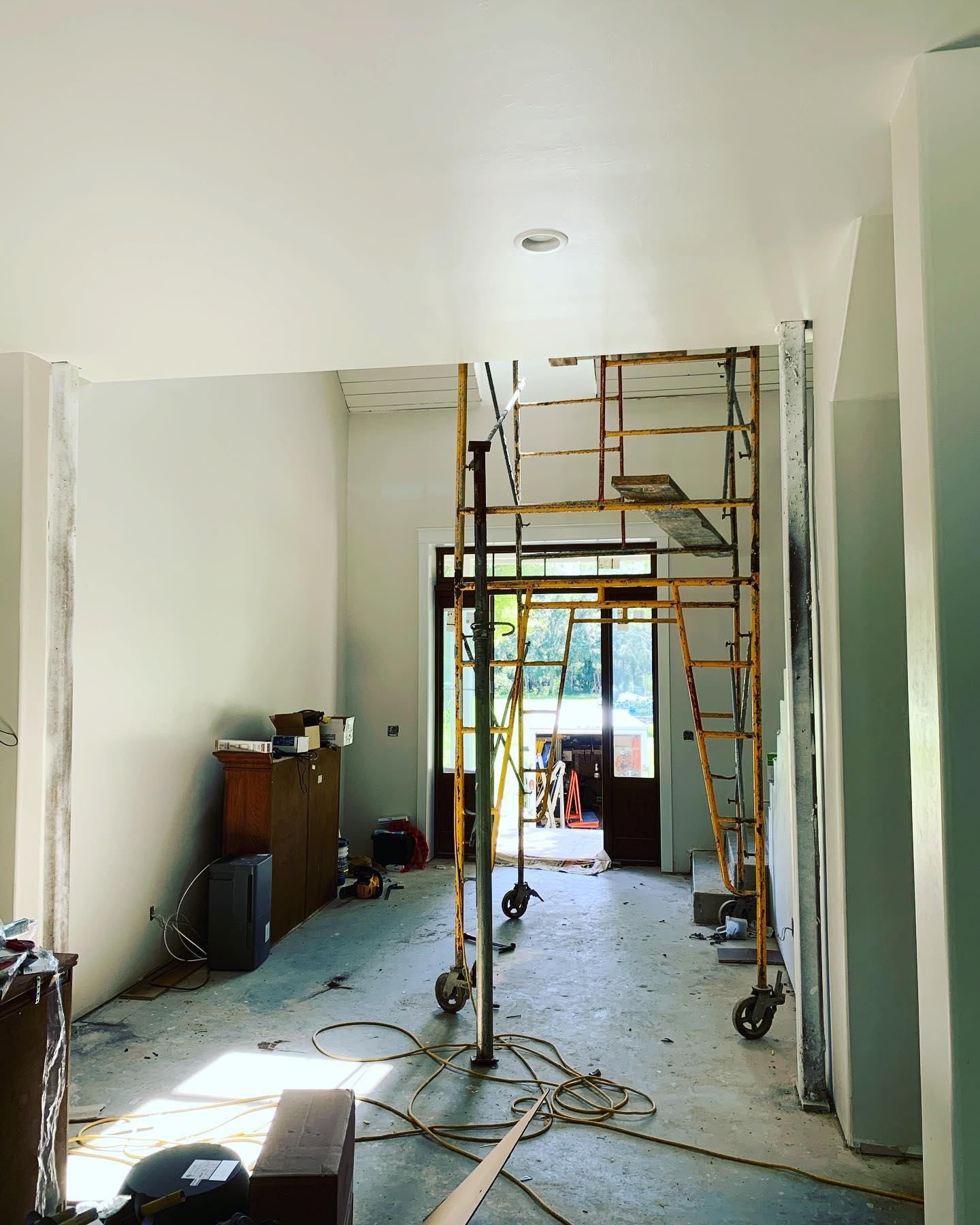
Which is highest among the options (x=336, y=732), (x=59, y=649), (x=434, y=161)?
(x=434, y=161)

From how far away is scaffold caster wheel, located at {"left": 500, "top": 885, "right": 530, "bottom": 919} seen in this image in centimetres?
570

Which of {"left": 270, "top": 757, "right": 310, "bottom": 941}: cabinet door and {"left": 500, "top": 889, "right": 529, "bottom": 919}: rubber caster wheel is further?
{"left": 500, "top": 889, "right": 529, "bottom": 919}: rubber caster wheel

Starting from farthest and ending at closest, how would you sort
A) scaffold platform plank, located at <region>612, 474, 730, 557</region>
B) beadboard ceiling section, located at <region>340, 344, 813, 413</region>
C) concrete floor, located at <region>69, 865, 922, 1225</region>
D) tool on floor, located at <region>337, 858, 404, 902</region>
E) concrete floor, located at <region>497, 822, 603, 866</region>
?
1. concrete floor, located at <region>497, 822, 603, 866</region>
2. tool on floor, located at <region>337, 858, 404, 902</region>
3. beadboard ceiling section, located at <region>340, 344, 813, 413</region>
4. scaffold platform plank, located at <region>612, 474, 730, 557</region>
5. concrete floor, located at <region>69, 865, 922, 1225</region>

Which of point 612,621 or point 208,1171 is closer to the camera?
point 208,1171

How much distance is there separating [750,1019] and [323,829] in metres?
3.20

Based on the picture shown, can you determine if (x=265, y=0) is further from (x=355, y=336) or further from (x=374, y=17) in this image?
(x=355, y=336)

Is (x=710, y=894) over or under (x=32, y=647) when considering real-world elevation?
under

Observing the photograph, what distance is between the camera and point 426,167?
6.97 feet

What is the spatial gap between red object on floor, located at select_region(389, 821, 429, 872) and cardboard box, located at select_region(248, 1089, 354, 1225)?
4.73 metres

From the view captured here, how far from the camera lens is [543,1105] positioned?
10.5 ft

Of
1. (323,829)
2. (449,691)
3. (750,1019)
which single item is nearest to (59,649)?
(323,829)

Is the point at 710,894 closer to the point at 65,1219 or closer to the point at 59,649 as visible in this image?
the point at 59,649

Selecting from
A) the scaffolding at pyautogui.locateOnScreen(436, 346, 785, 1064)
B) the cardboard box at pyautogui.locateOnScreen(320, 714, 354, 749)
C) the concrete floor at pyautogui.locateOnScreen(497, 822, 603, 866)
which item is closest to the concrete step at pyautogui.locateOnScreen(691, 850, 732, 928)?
the scaffolding at pyautogui.locateOnScreen(436, 346, 785, 1064)

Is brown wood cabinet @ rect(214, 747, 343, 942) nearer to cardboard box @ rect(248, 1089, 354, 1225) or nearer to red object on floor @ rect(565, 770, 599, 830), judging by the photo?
cardboard box @ rect(248, 1089, 354, 1225)
